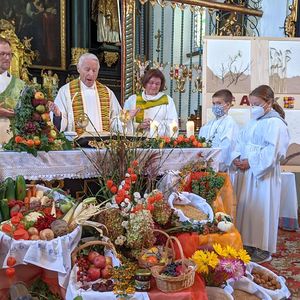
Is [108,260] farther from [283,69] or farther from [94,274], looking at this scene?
[283,69]

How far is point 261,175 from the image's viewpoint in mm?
4156

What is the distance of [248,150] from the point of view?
4.29m

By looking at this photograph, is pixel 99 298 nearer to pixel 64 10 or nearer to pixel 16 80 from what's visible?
pixel 16 80

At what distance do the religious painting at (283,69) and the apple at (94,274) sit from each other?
4275 millimetres

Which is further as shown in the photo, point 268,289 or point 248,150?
point 248,150

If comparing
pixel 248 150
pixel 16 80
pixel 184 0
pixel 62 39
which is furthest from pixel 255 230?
pixel 62 39

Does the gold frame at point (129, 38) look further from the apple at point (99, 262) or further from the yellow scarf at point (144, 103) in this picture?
the apple at point (99, 262)

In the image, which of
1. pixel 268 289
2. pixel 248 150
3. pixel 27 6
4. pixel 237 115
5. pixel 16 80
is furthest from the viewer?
pixel 27 6

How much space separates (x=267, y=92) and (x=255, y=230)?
1.40m

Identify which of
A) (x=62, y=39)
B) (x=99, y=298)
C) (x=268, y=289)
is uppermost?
(x=62, y=39)

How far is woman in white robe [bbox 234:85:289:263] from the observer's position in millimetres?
4055

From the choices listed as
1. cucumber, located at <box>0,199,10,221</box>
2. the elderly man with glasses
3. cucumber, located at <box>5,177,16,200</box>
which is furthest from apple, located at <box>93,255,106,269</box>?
the elderly man with glasses

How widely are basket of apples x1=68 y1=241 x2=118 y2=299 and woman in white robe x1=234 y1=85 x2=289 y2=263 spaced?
205cm

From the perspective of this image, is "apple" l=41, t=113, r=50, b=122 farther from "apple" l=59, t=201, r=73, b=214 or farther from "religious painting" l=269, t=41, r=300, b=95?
"religious painting" l=269, t=41, r=300, b=95
